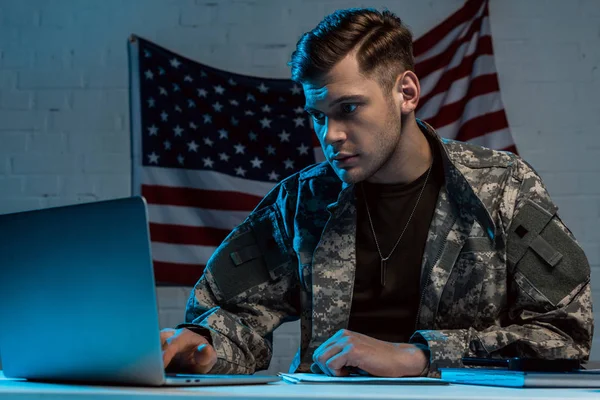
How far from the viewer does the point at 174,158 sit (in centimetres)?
305

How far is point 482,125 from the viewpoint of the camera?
2.95m

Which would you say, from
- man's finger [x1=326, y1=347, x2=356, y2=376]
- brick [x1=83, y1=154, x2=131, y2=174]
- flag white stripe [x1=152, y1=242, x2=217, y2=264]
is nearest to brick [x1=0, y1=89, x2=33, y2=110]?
brick [x1=83, y1=154, x2=131, y2=174]

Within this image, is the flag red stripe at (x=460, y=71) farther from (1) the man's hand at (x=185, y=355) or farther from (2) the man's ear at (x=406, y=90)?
(1) the man's hand at (x=185, y=355)

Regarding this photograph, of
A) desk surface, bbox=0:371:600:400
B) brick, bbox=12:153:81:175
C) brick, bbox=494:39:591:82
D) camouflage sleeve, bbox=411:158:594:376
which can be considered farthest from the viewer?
brick, bbox=12:153:81:175

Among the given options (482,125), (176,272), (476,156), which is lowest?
(176,272)

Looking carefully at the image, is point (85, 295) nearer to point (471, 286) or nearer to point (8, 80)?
point (471, 286)

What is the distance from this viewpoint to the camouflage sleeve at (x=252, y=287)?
1394 mm

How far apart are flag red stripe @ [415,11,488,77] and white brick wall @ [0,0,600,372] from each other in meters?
0.10

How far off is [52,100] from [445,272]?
2.26 m

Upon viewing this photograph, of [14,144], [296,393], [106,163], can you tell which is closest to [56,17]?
[14,144]

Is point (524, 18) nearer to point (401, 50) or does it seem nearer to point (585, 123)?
point (585, 123)

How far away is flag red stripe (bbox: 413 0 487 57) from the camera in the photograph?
3.03m

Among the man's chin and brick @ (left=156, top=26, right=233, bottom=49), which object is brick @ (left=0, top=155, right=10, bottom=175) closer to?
brick @ (left=156, top=26, right=233, bottom=49)

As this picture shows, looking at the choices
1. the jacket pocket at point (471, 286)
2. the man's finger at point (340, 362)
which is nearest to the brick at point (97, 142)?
the jacket pocket at point (471, 286)
